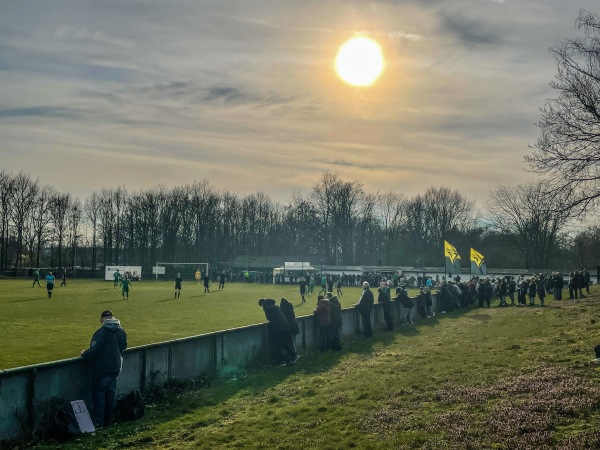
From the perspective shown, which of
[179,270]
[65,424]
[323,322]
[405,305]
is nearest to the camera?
[65,424]

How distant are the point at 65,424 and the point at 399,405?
5.57 metres

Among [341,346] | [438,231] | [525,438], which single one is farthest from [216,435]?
[438,231]

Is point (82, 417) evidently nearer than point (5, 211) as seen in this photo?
Yes

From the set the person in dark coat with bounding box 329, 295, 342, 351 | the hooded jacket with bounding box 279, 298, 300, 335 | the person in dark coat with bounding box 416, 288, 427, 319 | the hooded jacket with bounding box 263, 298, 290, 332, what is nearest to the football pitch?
the hooded jacket with bounding box 263, 298, 290, 332

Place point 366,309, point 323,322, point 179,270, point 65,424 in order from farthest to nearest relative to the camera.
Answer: point 179,270 → point 366,309 → point 323,322 → point 65,424

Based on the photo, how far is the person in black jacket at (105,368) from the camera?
10.5 metres

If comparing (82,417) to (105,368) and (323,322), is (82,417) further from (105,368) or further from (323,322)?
(323,322)

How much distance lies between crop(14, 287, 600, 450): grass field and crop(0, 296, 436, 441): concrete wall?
0.59 m

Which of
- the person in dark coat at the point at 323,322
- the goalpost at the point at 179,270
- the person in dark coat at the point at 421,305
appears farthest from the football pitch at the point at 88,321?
the goalpost at the point at 179,270

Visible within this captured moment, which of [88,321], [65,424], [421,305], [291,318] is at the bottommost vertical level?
[65,424]

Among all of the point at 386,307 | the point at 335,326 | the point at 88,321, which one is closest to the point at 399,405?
the point at 335,326

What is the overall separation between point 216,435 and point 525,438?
4.53m

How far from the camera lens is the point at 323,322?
1881 centimetres

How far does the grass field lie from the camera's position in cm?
875
